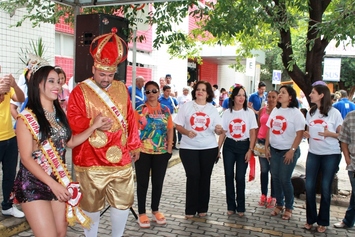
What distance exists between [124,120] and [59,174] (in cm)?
86

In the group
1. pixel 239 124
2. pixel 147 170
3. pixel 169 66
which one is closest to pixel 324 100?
pixel 239 124

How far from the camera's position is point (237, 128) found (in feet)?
17.0

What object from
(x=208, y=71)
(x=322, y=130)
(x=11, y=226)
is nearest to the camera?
(x=11, y=226)

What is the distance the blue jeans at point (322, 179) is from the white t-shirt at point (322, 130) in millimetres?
79

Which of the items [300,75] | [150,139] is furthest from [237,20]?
[150,139]

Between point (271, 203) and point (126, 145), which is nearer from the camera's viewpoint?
point (126, 145)

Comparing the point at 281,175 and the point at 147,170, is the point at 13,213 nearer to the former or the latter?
the point at 147,170

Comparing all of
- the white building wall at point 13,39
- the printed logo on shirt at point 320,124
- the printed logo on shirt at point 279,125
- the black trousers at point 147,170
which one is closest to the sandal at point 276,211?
the printed logo on shirt at point 279,125

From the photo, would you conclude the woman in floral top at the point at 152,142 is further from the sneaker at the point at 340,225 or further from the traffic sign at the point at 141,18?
the sneaker at the point at 340,225

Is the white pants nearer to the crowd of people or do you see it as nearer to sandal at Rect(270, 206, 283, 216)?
the crowd of people

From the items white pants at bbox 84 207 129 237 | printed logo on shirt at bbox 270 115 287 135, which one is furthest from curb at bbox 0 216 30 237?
printed logo on shirt at bbox 270 115 287 135

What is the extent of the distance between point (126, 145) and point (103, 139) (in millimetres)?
287

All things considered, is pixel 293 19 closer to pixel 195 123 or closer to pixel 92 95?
pixel 195 123

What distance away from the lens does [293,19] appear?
19.1ft
